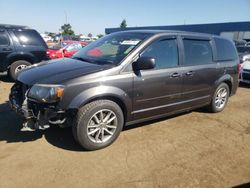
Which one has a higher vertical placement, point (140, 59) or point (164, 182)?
point (140, 59)

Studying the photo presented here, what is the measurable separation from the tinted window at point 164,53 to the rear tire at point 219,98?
1.69 m

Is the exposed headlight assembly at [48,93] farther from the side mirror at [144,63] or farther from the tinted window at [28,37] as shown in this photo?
the tinted window at [28,37]

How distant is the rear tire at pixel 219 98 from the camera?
582 centimetres

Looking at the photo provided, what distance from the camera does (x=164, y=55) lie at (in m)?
4.53

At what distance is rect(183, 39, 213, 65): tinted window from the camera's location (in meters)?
4.89

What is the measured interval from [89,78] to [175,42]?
1.90 metres

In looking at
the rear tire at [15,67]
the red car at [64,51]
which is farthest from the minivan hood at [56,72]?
the red car at [64,51]

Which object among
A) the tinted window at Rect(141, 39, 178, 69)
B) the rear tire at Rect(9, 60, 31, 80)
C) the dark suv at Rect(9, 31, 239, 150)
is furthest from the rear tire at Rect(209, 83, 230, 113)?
the rear tire at Rect(9, 60, 31, 80)

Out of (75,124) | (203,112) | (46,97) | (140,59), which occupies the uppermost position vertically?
(140,59)

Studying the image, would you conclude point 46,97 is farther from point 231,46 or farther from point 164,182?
point 231,46

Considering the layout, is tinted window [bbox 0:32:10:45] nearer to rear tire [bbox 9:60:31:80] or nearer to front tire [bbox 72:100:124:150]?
rear tire [bbox 9:60:31:80]

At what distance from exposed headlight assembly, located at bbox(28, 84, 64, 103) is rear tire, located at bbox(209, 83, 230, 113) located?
3.65 m

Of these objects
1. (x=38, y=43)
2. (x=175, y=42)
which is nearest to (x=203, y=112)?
(x=175, y=42)

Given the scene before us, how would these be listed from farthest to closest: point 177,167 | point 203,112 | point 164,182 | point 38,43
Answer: point 38,43 < point 203,112 < point 177,167 < point 164,182
